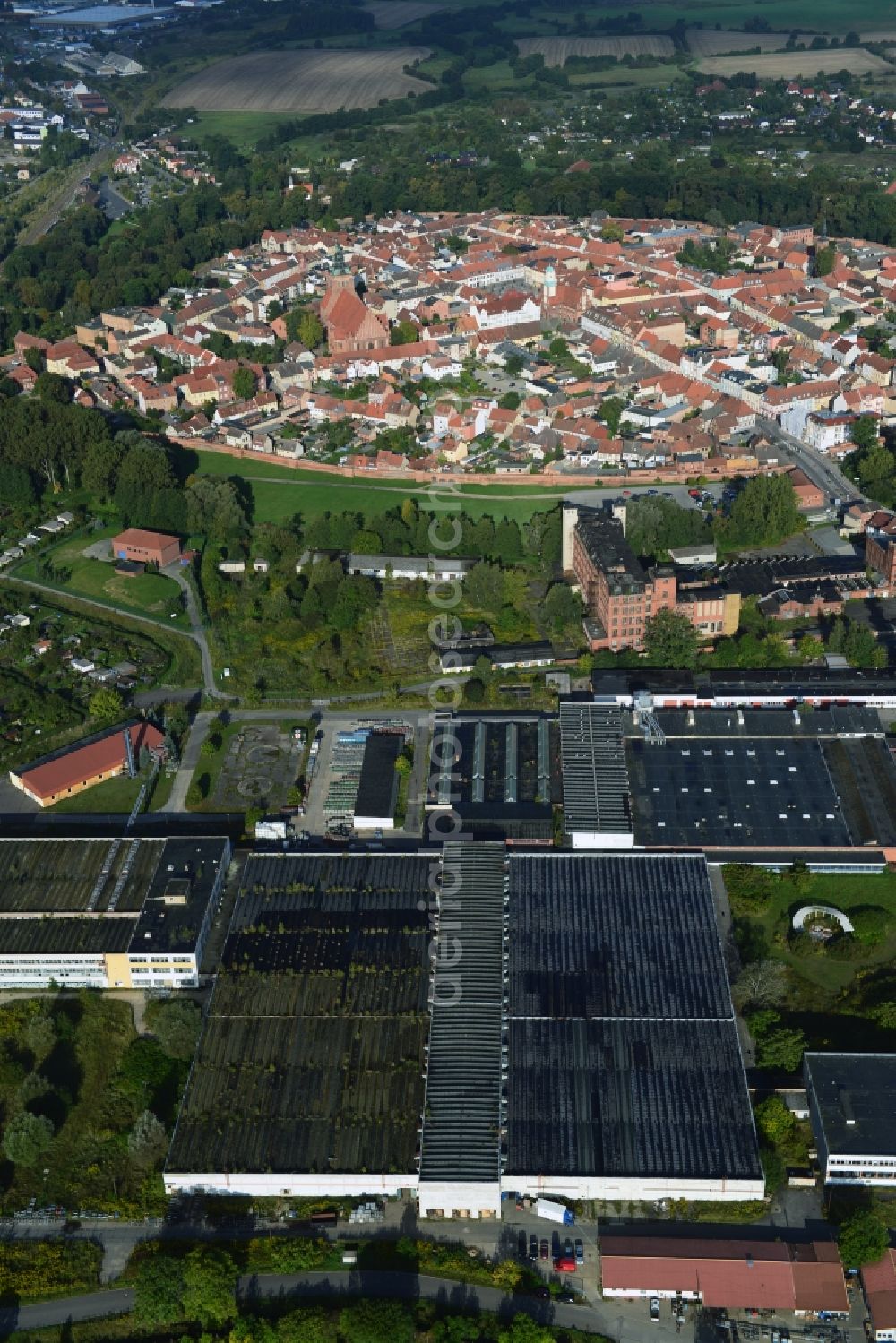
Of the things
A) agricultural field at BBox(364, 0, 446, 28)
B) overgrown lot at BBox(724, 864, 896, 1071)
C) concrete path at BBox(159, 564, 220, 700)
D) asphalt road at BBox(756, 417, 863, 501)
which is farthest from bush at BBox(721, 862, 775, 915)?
agricultural field at BBox(364, 0, 446, 28)

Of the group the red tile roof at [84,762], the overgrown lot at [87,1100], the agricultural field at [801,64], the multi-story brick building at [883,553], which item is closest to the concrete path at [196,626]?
the red tile roof at [84,762]

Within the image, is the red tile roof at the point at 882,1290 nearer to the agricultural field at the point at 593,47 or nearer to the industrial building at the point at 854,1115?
the industrial building at the point at 854,1115

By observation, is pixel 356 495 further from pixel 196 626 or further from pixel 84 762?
pixel 84 762

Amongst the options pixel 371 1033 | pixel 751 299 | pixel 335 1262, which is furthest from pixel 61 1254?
pixel 751 299

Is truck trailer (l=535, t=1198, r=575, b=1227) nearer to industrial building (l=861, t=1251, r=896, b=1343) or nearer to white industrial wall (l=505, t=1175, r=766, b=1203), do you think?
white industrial wall (l=505, t=1175, r=766, b=1203)

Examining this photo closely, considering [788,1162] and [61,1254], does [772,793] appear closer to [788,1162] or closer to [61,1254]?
[788,1162]

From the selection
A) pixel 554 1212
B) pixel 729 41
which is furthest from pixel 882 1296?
pixel 729 41
